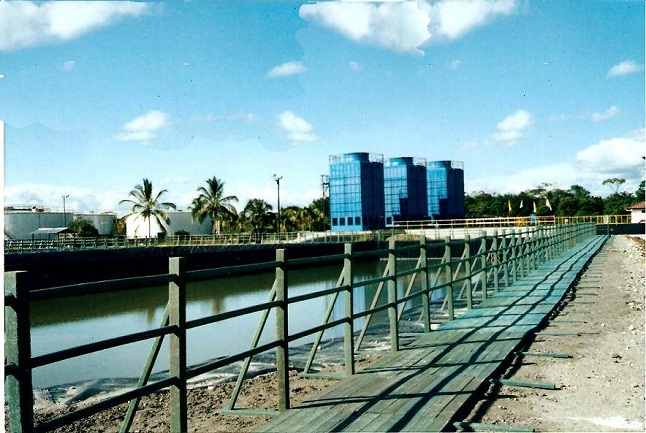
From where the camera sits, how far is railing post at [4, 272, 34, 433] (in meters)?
A: 2.75

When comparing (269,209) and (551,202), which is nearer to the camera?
(269,209)

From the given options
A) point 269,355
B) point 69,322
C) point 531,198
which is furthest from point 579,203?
point 269,355

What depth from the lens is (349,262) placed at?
18.6 feet

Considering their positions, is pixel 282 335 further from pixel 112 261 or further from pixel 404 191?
pixel 404 191

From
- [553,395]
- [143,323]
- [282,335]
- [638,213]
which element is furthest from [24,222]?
[553,395]

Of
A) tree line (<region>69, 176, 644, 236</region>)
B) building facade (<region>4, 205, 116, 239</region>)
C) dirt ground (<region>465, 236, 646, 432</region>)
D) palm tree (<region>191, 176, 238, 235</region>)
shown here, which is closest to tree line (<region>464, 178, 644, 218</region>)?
tree line (<region>69, 176, 644, 236</region>)

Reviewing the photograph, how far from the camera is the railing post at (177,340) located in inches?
147

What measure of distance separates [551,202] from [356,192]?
126 feet

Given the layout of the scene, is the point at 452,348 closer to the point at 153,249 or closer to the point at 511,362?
the point at 511,362

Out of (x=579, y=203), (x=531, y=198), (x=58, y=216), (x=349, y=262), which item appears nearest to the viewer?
(x=349, y=262)

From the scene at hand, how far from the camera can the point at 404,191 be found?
8106 centimetres

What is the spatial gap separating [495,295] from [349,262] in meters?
6.50

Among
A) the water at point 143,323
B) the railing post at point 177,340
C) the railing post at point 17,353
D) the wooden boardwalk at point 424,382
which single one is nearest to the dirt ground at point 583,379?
the wooden boardwalk at point 424,382

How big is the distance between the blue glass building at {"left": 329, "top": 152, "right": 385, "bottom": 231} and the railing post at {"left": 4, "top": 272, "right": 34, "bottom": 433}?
7000 centimetres
